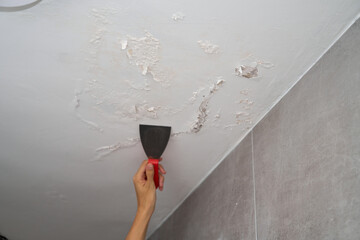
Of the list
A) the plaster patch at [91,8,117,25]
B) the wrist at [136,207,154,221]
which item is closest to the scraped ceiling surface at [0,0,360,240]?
the plaster patch at [91,8,117,25]

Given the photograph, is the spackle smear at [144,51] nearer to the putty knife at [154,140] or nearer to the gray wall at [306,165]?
the putty knife at [154,140]

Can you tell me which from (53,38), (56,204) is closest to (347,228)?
(53,38)

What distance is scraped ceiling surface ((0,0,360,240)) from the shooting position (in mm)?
891

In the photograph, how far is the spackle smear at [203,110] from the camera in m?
1.09

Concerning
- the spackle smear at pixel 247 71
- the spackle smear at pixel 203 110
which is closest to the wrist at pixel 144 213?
the spackle smear at pixel 203 110

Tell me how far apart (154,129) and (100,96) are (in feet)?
0.85

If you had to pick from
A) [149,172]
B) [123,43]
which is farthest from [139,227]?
[123,43]

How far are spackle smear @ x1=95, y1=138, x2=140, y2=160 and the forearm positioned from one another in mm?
287

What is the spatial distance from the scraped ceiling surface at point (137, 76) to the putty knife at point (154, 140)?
33mm

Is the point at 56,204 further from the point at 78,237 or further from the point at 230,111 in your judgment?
the point at 230,111

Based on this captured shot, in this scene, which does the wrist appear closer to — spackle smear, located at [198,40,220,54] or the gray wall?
the gray wall

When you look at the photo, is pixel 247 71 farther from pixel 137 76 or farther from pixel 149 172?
pixel 149 172

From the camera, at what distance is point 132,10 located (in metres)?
0.88

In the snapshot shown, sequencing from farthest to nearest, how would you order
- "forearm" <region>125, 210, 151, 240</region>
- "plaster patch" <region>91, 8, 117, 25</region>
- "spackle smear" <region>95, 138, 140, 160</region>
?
A: "spackle smear" <region>95, 138, 140, 160</region> → "forearm" <region>125, 210, 151, 240</region> → "plaster patch" <region>91, 8, 117, 25</region>
